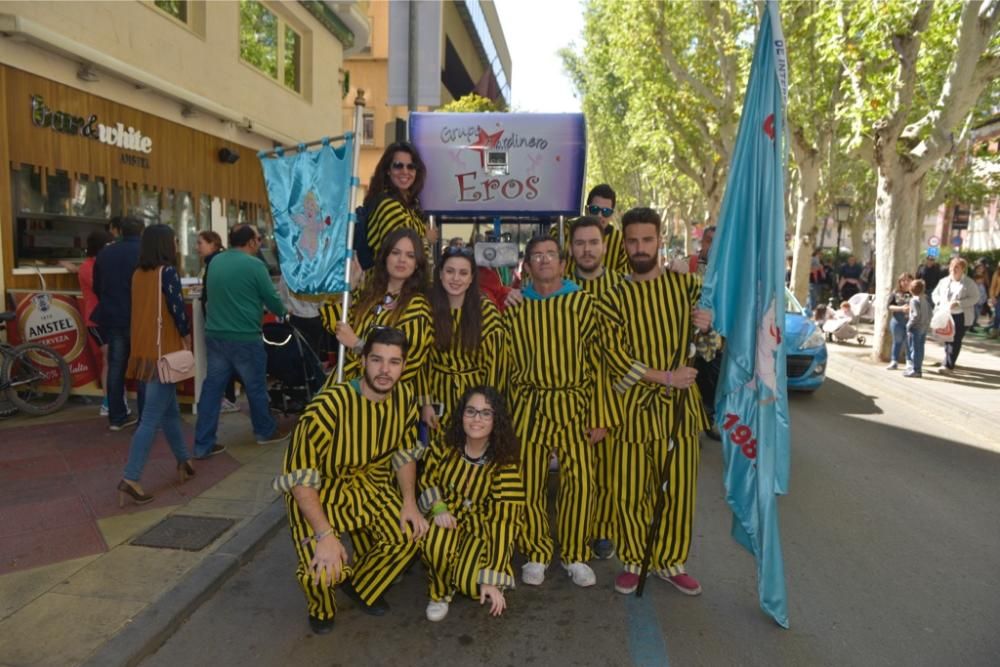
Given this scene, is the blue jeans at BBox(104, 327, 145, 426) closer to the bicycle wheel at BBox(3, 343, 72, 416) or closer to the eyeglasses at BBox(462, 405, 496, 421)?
the bicycle wheel at BBox(3, 343, 72, 416)

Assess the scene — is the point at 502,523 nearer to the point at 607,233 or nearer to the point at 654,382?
the point at 654,382

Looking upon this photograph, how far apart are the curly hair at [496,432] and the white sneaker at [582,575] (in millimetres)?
723

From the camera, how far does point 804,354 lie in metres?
8.67

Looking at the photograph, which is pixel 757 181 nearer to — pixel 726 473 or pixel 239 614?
pixel 726 473

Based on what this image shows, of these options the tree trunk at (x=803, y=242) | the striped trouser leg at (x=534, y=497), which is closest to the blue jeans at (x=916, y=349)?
the tree trunk at (x=803, y=242)

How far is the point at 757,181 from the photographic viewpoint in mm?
3451

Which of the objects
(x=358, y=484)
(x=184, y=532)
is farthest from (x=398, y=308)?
(x=184, y=532)

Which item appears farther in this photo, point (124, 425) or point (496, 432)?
point (124, 425)

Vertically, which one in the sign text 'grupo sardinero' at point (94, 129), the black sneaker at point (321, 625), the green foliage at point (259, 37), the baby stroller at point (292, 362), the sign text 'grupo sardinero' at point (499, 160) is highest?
the green foliage at point (259, 37)

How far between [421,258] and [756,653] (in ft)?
8.18

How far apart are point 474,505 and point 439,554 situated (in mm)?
302

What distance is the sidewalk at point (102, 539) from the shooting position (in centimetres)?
319

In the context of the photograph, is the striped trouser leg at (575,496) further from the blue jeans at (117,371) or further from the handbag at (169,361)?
the blue jeans at (117,371)

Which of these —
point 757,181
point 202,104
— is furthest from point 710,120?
point 757,181
